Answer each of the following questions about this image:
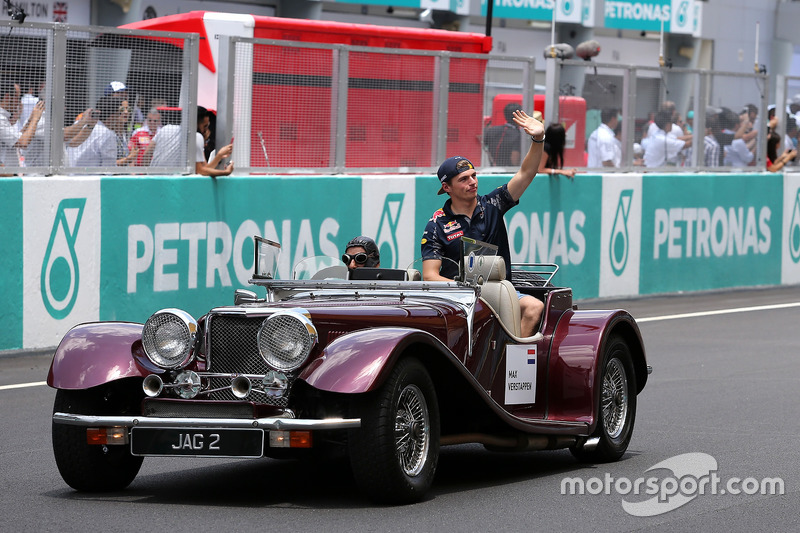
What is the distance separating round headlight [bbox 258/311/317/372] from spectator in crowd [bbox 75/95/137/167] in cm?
657

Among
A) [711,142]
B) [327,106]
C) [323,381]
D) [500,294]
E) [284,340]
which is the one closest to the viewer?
[323,381]

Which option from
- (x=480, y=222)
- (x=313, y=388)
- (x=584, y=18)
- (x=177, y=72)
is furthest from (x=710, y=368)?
(x=584, y=18)

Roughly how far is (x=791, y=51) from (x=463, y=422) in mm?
37052

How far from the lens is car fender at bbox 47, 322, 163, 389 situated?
641cm

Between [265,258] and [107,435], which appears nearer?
[107,435]

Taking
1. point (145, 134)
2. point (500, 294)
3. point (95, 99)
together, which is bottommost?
point (500, 294)

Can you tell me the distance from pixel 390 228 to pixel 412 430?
8.79 meters

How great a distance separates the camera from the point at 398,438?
6141 mm

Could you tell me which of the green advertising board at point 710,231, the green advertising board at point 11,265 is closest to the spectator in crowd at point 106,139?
the green advertising board at point 11,265

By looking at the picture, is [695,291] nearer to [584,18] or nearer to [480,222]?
[480,222]

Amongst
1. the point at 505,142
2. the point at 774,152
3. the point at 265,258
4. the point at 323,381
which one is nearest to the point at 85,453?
the point at 323,381

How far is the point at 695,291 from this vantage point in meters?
18.5

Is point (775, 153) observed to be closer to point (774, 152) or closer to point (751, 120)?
point (774, 152)

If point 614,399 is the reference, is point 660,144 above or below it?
above
